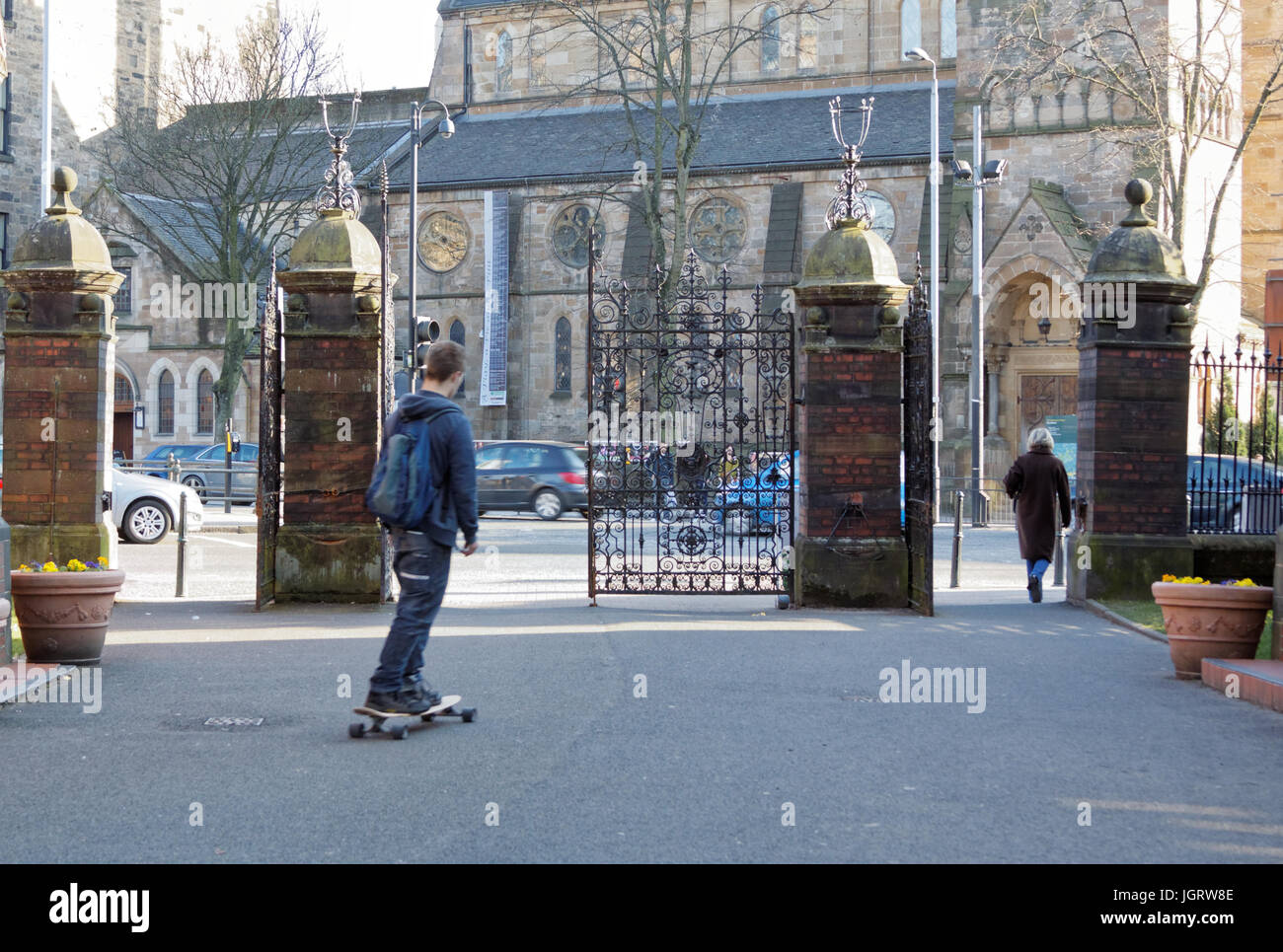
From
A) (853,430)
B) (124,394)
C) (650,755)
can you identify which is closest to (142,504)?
(853,430)

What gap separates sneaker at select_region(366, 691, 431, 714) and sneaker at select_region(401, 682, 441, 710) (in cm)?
1

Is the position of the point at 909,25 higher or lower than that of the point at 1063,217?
higher

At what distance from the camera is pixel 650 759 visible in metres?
6.87

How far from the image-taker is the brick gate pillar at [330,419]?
13.2 metres

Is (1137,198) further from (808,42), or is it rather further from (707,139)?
(808,42)

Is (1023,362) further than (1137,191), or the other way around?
(1023,362)

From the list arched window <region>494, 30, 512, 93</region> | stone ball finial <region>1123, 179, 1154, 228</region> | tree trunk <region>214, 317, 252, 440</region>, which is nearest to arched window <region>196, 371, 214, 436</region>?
tree trunk <region>214, 317, 252, 440</region>

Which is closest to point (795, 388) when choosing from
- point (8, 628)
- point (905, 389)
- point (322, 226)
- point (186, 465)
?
point (905, 389)

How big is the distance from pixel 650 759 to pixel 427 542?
159cm

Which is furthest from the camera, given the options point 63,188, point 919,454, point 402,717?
point 63,188

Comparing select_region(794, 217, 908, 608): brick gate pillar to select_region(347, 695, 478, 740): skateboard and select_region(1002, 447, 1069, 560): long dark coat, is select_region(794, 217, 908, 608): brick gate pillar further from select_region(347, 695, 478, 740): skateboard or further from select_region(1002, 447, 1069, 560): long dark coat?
select_region(347, 695, 478, 740): skateboard

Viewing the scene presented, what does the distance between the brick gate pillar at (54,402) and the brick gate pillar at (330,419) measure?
5.92 ft
